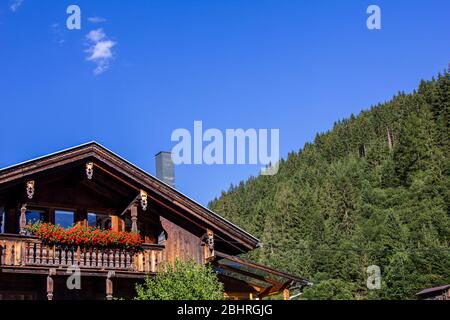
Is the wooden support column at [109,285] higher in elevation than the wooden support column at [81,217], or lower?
lower

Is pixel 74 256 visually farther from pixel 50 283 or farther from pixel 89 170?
pixel 89 170

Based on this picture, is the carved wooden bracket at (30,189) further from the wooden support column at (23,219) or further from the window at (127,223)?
the window at (127,223)

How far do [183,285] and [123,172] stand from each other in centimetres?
421

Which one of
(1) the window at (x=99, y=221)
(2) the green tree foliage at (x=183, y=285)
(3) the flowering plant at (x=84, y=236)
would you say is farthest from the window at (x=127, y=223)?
(2) the green tree foliage at (x=183, y=285)

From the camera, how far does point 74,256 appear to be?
1952 centimetres

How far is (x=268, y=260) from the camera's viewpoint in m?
82.9

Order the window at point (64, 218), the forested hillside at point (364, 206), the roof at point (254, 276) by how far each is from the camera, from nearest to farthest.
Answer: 1. the window at point (64, 218)
2. the roof at point (254, 276)
3. the forested hillside at point (364, 206)

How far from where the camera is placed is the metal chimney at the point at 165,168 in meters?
23.8

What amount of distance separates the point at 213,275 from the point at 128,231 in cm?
402

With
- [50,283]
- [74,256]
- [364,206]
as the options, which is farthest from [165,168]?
[364,206]

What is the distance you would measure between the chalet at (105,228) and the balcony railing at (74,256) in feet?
0.08

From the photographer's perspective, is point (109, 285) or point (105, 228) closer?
point (109, 285)
